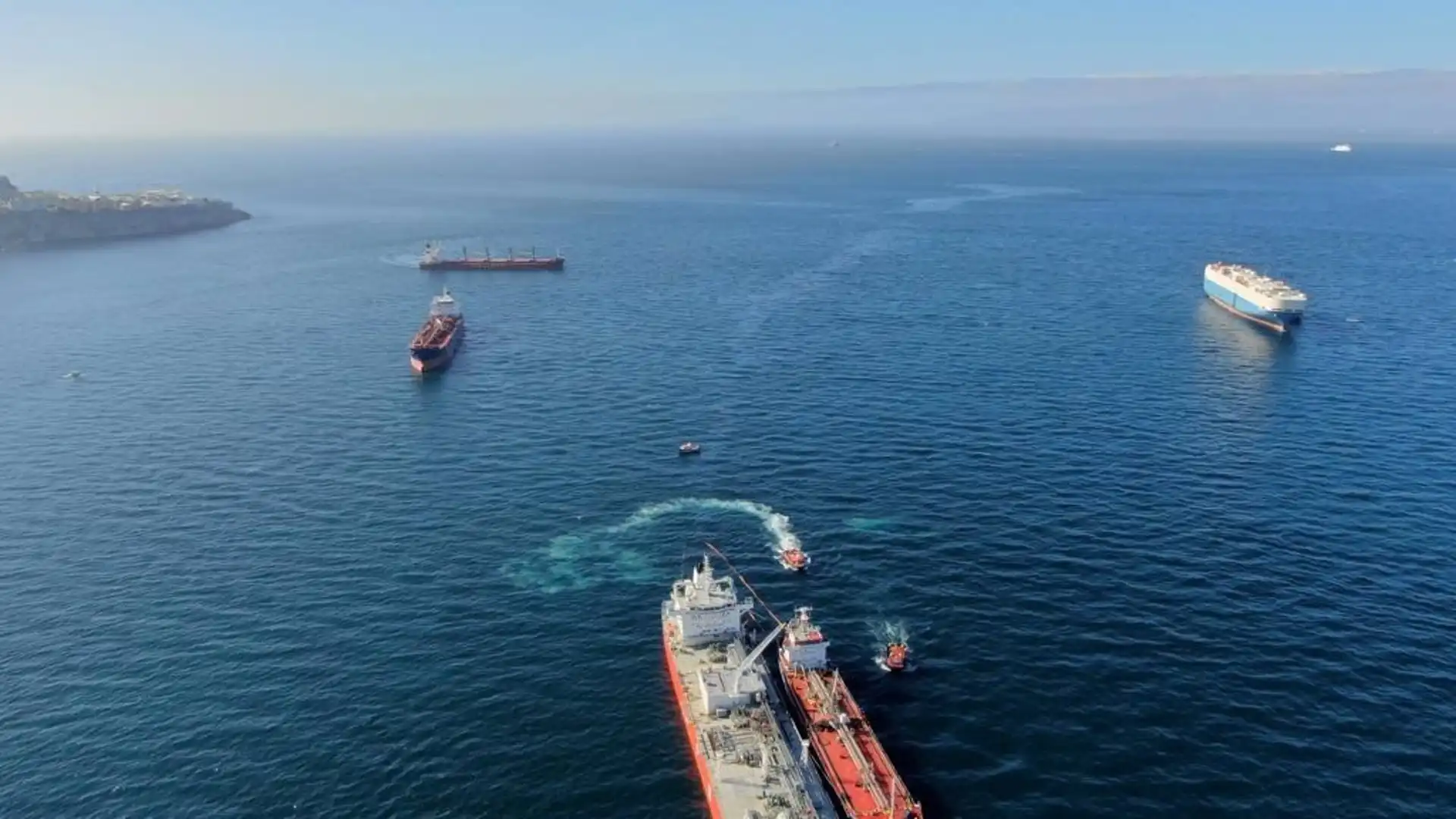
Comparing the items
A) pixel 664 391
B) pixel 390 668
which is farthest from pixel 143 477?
pixel 664 391

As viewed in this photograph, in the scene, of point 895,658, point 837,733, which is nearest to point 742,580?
point 895,658

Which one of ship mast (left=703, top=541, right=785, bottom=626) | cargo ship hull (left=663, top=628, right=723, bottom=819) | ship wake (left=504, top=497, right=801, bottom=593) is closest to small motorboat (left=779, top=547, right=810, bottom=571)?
ship wake (left=504, top=497, right=801, bottom=593)

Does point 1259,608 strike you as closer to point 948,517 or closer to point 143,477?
point 948,517

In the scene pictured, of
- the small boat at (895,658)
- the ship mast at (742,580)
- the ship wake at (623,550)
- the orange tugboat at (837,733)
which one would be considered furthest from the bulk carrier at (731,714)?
the small boat at (895,658)

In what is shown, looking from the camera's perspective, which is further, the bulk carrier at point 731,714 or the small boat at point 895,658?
the small boat at point 895,658

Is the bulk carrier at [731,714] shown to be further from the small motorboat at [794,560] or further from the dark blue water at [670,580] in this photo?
the small motorboat at [794,560]

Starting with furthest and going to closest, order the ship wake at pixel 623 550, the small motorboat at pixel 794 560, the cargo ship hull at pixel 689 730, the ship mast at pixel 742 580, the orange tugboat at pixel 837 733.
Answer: the small motorboat at pixel 794 560 → the ship wake at pixel 623 550 → the ship mast at pixel 742 580 → the cargo ship hull at pixel 689 730 → the orange tugboat at pixel 837 733

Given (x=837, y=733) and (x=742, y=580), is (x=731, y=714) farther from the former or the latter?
Result: (x=742, y=580)
